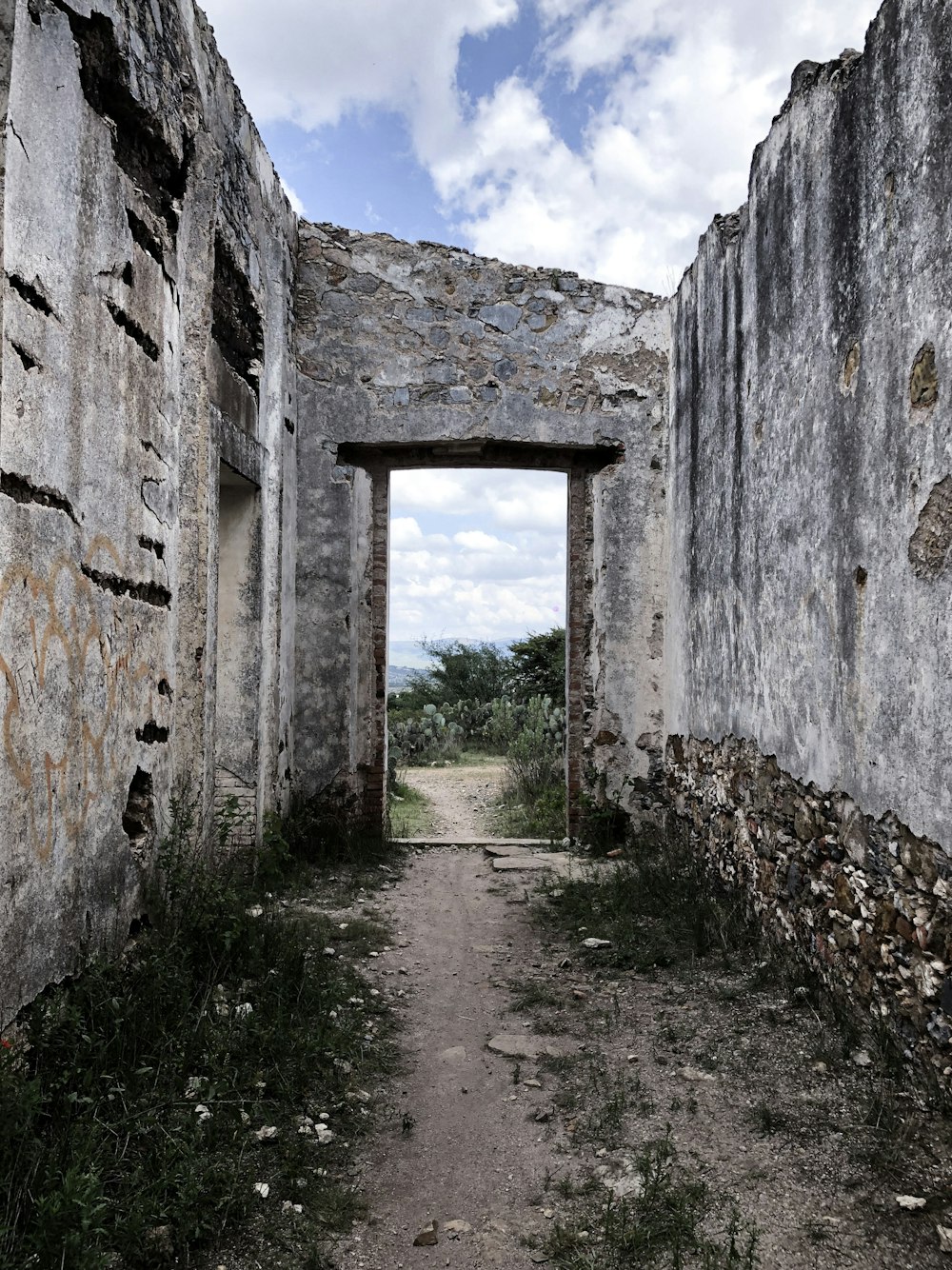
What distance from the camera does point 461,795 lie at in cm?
952

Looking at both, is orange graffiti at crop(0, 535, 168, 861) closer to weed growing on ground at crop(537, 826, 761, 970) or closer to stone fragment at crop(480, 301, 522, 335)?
weed growing on ground at crop(537, 826, 761, 970)

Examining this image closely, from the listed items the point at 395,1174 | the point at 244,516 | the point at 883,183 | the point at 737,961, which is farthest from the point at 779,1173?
the point at 244,516

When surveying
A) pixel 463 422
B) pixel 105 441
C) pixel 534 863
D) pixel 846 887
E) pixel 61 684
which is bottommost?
pixel 534 863

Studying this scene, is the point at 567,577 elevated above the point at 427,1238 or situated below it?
above

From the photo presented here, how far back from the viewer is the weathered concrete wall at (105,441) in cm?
244

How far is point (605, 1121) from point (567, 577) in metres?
4.36

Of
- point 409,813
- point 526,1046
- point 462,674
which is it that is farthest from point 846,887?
point 462,674

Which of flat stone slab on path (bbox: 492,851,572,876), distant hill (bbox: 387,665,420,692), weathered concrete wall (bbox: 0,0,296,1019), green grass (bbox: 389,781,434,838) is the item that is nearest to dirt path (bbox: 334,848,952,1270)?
weathered concrete wall (bbox: 0,0,296,1019)

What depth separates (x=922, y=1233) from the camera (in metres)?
2.06

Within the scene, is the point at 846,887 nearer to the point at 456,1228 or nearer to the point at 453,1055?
the point at 453,1055

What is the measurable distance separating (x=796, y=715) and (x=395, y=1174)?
2344 mm

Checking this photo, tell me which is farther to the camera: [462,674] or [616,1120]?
[462,674]

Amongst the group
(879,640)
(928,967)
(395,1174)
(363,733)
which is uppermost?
(879,640)

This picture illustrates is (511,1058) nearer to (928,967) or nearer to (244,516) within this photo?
(928,967)
